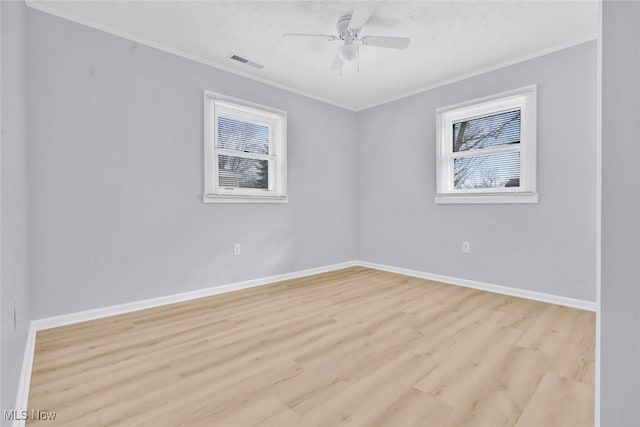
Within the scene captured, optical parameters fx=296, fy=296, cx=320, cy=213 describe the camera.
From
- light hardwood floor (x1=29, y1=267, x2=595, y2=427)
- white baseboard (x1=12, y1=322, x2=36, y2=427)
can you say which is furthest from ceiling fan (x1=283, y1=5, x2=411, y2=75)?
white baseboard (x1=12, y1=322, x2=36, y2=427)

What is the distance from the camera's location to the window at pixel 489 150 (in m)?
3.04

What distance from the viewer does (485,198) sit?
329 centimetres

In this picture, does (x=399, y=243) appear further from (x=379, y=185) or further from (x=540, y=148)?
(x=540, y=148)

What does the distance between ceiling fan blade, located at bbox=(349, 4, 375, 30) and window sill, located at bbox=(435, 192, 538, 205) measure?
2.18 meters

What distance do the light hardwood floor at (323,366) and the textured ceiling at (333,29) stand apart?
2.48 m

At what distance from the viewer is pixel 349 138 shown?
15.1ft

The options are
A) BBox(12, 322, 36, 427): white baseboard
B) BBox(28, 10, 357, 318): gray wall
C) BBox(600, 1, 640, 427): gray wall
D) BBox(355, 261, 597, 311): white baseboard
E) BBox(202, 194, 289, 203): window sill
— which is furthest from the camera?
BBox(202, 194, 289, 203): window sill

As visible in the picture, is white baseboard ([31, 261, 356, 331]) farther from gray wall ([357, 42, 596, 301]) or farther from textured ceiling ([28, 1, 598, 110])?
textured ceiling ([28, 1, 598, 110])

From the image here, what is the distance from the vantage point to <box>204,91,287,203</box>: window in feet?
10.4

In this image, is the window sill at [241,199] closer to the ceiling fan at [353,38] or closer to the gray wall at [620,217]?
the ceiling fan at [353,38]

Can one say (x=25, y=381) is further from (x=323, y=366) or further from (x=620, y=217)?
(x=620, y=217)

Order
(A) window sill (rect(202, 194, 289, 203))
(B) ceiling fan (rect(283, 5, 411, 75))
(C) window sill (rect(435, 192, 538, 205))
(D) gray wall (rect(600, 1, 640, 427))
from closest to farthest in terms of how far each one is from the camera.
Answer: (D) gray wall (rect(600, 1, 640, 427)) < (B) ceiling fan (rect(283, 5, 411, 75)) < (C) window sill (rect(435, 192, 538, 205)) < (A) window sill (rect(202, 194, 289, 203))

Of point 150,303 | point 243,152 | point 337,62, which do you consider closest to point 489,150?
point 337,62

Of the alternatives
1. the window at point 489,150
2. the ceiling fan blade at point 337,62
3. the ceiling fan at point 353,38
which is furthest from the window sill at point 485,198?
the ceiling fan blade at point 337,62
